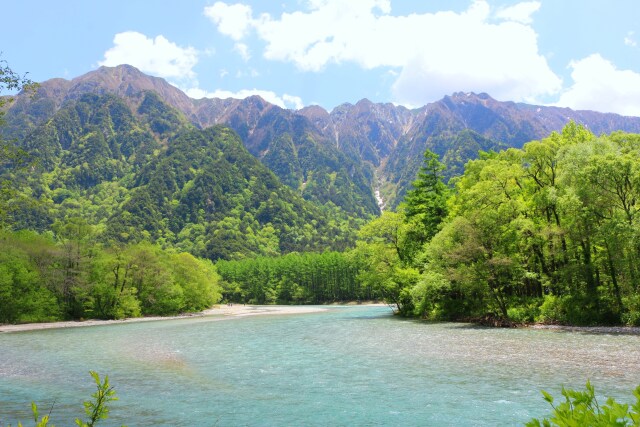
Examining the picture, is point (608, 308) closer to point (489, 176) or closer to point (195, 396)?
point (489, 176)

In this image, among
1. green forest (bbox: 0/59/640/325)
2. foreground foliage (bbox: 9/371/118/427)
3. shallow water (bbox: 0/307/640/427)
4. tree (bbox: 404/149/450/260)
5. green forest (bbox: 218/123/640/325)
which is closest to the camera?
foreground foliage (bbox: 9/371/118/427)

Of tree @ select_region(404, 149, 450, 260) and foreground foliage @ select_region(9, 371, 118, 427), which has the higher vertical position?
tree @ select_region(404, 149, 450, 260)

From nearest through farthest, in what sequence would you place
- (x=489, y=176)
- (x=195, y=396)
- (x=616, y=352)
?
(x=195, y=396) → (x=616, y=352) → (x=489, y=176)

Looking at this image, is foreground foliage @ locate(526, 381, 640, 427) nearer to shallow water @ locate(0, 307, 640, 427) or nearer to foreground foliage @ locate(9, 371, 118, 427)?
foreground foliage @ locate(9, 371, 118, 427)

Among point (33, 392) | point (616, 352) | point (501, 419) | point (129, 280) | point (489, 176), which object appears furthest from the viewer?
point (129, 280)

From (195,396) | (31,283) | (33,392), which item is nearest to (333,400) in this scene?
(195,396)

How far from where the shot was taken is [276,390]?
21031mm

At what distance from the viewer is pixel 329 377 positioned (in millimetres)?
23781

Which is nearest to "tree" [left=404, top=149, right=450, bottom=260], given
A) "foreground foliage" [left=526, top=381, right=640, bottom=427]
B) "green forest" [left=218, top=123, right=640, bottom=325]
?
"green forest" [left=218, top=123, right=640, bottom=325]

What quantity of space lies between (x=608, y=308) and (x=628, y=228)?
31.8ft

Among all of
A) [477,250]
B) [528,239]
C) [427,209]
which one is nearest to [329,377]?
[477,250]

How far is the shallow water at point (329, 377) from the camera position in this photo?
1678cm

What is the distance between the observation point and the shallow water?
16781 mm

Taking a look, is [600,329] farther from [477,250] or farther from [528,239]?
[477,250]
